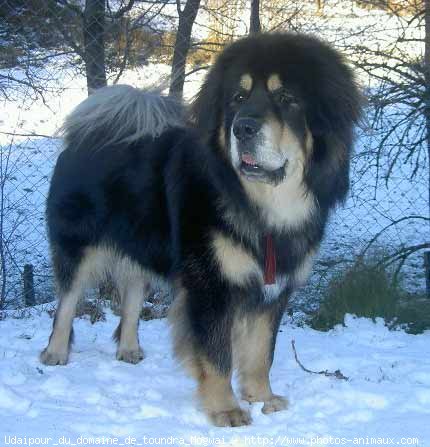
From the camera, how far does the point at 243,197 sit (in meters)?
3.13

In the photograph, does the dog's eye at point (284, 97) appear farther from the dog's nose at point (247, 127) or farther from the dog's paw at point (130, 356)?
the dog's paw at point (130, 356)

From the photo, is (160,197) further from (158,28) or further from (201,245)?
(158,28)

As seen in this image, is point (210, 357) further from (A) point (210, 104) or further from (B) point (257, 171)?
(A) point (210, 104)

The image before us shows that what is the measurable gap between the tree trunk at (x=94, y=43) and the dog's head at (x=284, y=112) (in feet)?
7.05

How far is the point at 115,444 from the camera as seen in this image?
2705mm

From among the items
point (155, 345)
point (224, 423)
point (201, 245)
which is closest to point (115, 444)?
point (224, 423)

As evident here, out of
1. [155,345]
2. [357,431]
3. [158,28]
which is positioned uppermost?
[158,28]

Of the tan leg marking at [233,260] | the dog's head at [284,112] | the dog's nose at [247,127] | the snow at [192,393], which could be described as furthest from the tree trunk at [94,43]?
the dog's nose at [247,127]

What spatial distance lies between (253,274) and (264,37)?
3.38 ft

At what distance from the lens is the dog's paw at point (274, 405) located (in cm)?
324

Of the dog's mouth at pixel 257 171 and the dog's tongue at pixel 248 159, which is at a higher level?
the dog's tongue at pixel 248 159

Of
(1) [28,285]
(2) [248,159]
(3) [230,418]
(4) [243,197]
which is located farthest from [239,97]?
(1) [28,285]

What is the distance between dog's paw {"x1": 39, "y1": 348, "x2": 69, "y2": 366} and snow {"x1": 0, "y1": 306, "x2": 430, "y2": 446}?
4 centimetres

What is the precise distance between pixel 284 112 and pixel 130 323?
1.77m
